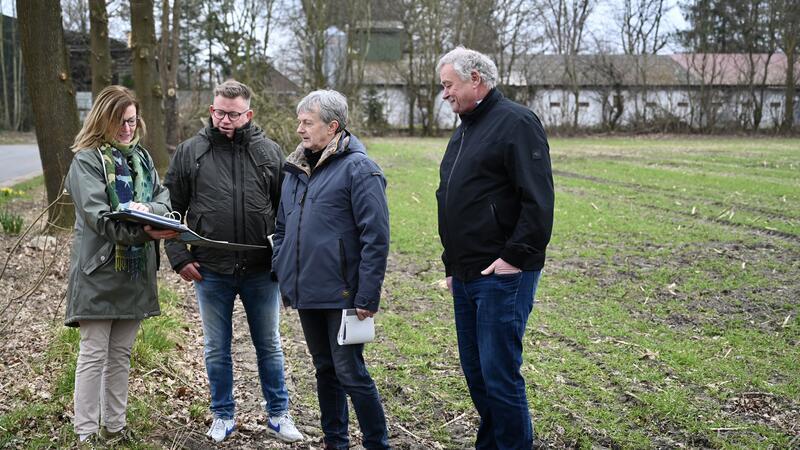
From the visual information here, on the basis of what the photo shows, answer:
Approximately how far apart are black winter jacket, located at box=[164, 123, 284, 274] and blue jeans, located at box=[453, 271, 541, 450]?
1.29 metres

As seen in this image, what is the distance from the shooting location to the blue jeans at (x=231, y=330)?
4.70m

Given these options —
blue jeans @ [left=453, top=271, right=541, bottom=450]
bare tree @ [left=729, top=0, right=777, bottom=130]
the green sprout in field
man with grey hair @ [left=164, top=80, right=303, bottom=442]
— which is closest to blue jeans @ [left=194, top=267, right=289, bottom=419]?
man with grey hair @ [left=164, top=80, right=303, bottom=442]

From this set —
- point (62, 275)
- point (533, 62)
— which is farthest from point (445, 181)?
point (533, 62)

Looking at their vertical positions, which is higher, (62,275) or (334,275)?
(334,275)

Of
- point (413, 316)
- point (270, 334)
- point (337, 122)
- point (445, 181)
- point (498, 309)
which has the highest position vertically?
point (337, 122)

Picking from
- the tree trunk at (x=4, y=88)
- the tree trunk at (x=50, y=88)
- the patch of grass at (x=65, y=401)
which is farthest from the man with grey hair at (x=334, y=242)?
the tree trunk at (x=4, y=88)

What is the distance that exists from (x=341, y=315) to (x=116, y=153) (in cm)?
149

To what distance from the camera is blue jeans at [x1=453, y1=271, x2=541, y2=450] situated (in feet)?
13.0

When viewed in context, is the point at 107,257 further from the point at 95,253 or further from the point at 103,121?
the point at 103,121

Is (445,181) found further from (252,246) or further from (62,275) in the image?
(62,275)

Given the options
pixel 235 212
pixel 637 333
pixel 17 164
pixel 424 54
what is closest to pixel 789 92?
pixel 424 54

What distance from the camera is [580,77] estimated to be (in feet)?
154

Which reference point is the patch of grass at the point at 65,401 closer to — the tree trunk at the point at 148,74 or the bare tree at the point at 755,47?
the tree trunk at the point at 148,74

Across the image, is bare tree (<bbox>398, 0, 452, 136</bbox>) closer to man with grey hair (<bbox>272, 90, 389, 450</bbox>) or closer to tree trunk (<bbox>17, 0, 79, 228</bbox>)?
tree trunk (<bbox>17, 0, 79, 228</bbox>)
